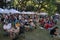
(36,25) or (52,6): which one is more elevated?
(52,6)

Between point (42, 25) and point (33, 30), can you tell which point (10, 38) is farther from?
point (42, 25)

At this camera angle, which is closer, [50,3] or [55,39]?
[50,3]

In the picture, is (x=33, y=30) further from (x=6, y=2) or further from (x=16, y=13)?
(x=6, y=2)

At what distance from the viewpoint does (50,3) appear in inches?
288

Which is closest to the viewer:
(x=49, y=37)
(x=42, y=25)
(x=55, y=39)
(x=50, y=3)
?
(x=50, y=3)

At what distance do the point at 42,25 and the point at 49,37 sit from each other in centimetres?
447

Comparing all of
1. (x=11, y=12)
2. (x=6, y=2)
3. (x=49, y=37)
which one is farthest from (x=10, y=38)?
(x=6, y=2)

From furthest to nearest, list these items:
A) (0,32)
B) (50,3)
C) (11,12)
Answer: (11,12) → (0,32) → (50,3)

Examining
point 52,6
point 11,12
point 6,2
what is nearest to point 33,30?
point 11,12

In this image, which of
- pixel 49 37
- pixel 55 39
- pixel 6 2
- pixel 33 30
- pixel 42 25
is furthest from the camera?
pixel 6 2

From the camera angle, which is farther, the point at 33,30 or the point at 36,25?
the point at 36,25

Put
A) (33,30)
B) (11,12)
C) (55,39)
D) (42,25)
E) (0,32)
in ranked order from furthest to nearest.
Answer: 1. (11,12)
2. (42,25)
3. (33,30)
4. (0,32)
5. (55,39)

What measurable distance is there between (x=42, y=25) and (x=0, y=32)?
13.3ft

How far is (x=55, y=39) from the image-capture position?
13234 mm
